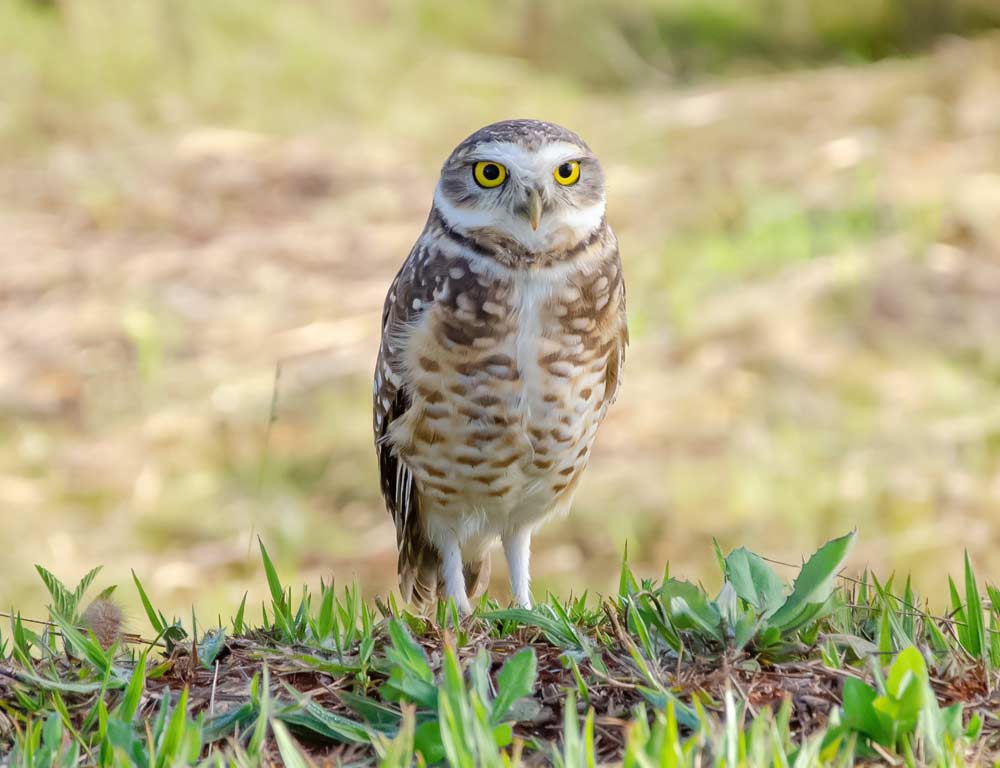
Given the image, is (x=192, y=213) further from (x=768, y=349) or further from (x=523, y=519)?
(x=523, y=519)

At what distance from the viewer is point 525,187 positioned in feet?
12.2

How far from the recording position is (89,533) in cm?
688

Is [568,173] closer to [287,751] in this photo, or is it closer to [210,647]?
[210,647]

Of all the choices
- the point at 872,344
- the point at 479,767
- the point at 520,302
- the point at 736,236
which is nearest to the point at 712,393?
the point at 872,344

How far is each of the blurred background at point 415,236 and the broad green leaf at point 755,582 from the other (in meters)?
2.51

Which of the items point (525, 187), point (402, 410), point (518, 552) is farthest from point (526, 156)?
point (518, 552)

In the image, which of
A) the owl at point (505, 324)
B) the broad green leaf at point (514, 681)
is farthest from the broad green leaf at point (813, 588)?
the owl at point (505, 324)

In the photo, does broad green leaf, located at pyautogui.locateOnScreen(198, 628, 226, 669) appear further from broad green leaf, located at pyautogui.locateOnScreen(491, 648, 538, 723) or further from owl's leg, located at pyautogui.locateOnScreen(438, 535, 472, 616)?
owl's leg, located at pyautogui.locateOnScreen(438, 535, 472, 616)

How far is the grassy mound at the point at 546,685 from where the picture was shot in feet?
7.54

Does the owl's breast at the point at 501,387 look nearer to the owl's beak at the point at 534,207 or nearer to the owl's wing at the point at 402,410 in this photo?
the owl's wing at the point at 402,410

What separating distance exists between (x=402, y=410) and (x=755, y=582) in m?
1.60

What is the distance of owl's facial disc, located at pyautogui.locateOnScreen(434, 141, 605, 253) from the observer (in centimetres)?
373

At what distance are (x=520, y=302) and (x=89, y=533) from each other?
3.82 meters

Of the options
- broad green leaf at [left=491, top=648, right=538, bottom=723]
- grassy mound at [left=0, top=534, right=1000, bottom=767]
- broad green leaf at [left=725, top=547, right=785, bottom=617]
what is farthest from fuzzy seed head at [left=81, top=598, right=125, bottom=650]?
broad green leaf at [left=725, top=547, right=785, bottom=617]
